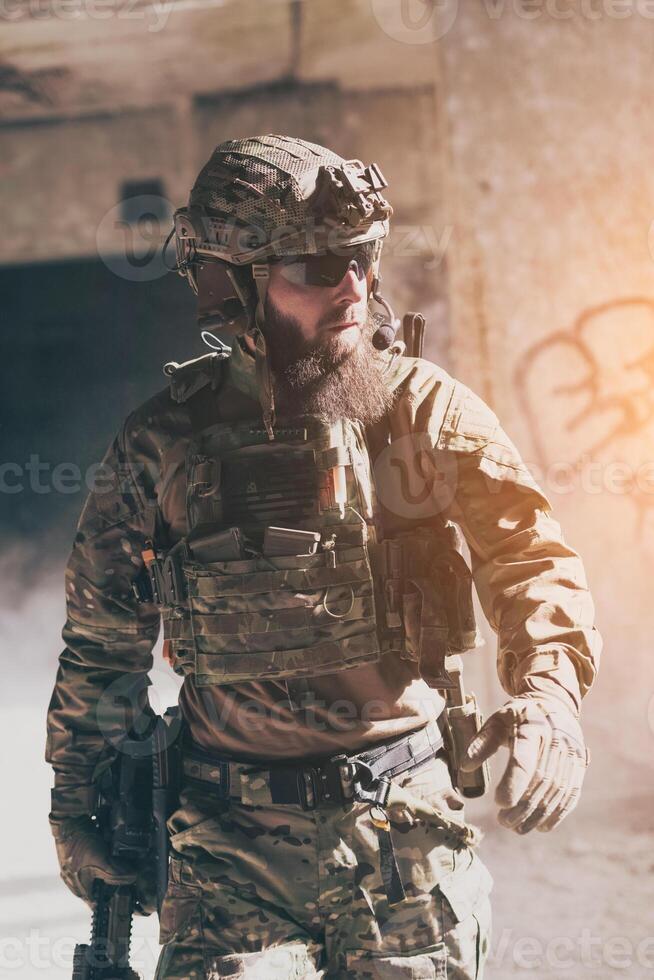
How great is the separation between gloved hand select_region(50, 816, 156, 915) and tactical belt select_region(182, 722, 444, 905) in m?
0.35

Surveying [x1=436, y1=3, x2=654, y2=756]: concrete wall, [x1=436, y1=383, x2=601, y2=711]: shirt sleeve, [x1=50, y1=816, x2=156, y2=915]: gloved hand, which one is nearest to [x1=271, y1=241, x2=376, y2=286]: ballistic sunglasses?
[x1=436, y1=383, x2=601, y2=711]: shirt sleeve

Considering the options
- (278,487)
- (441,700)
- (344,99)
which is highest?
(344,99)

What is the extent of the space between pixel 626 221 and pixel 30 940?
136 inches

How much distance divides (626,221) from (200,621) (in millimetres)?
3159

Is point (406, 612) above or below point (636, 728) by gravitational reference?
above

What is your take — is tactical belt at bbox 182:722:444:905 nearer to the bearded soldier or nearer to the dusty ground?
the bearded soldier

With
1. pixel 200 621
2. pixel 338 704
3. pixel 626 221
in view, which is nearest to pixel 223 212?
pixel 200 621

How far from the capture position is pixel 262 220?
212cm

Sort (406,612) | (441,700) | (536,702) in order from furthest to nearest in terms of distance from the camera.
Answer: (441,700)
(406,612)
(536,702)

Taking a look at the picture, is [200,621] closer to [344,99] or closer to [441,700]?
[441,700]

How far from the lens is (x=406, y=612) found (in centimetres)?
210

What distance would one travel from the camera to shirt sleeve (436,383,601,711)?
76.4 inches

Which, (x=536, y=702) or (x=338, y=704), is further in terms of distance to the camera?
(x=338, y=704)

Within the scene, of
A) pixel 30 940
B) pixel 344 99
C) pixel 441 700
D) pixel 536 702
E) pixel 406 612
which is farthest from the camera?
pixel 344 99
